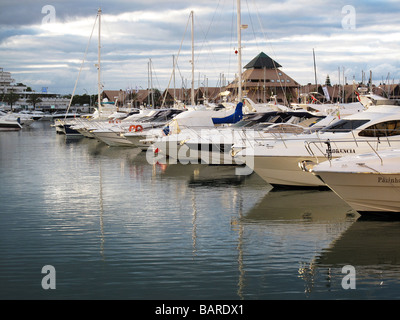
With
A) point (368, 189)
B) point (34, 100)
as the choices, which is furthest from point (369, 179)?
point (34, 100)

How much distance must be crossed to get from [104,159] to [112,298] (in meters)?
22.3

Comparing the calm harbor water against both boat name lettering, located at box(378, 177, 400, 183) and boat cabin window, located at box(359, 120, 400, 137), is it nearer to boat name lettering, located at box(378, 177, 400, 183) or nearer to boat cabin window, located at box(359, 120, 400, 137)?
boat name lettering, located at box(378, 177, 400, 183)

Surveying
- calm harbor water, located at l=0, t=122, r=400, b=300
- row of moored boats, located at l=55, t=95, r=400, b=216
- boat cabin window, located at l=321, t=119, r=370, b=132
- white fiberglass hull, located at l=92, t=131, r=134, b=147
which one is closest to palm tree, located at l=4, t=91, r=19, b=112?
white fiberglass hull, located at l=92, t=131, r=134, b=147

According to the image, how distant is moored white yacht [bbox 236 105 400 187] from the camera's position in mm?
16500

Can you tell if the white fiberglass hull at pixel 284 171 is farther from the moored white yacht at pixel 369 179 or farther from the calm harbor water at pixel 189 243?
the moored white yacht at pixel 369 179

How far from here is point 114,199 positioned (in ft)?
59.1

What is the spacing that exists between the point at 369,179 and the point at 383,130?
3691 millimetres

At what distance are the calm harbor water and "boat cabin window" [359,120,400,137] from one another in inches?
78.9

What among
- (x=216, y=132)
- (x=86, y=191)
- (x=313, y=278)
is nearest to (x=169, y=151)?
(x=216, y=132)

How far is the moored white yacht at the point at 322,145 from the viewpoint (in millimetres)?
16500

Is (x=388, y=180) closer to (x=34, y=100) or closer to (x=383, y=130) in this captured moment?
(x=383, y=130)

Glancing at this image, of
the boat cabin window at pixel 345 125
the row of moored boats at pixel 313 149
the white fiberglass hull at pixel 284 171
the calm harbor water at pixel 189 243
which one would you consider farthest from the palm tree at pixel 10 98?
the boat cabin window at pixel 345 125

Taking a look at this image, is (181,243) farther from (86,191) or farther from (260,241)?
(86,191)

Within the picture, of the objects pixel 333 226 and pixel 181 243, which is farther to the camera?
pixel 333 226
